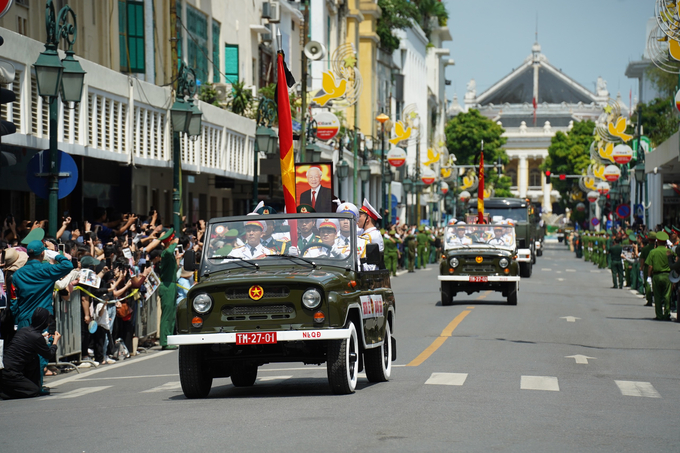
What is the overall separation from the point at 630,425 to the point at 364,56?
67.9 meters

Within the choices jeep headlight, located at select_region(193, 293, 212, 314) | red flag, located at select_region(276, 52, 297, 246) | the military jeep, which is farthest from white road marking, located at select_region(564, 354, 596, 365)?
the military jeep

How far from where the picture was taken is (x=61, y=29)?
17.3 meters

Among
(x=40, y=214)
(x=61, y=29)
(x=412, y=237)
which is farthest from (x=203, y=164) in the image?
(x=412, y=237)

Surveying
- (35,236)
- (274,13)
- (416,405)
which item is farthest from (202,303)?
(274,13)

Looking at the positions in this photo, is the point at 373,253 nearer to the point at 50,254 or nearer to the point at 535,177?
the point at 50,254

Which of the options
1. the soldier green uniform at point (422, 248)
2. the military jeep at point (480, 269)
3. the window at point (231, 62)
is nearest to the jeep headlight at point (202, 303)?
the military jeep at point (480, 269)

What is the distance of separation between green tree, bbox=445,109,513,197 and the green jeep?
10879cm

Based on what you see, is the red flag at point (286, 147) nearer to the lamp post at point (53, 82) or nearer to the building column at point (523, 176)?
the lamp post at point (53, 82)

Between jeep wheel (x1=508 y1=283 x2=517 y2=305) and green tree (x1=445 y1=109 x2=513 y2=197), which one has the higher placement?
green tree (x1=445 y1=109 x2=513 y2=197)

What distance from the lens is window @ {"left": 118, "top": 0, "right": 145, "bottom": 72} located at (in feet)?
99.0

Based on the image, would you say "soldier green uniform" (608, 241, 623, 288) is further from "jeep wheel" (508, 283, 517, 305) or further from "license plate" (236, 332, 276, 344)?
"license plate" (236, 332, 276, 344)

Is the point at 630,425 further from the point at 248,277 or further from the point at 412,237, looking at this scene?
the point at 412,237

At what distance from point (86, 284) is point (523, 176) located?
527 ft

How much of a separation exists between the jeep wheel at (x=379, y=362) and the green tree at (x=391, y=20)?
69194mm
